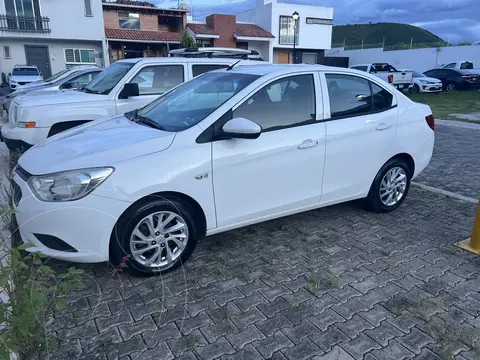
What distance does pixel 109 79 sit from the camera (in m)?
6.88

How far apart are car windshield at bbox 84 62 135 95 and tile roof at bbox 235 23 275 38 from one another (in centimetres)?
3254

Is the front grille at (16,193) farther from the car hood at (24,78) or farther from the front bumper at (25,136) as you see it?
the car hood at (24,78)

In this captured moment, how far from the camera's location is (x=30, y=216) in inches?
119

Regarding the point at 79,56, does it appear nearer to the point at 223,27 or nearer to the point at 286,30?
the point at 223,27

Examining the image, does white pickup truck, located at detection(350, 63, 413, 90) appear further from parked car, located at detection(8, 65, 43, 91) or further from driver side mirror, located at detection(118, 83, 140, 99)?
driver side mirror, located at detection(118, 83, 140, 99)

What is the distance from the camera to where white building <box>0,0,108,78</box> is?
27.8 m

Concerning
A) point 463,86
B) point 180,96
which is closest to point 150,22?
point 463,86

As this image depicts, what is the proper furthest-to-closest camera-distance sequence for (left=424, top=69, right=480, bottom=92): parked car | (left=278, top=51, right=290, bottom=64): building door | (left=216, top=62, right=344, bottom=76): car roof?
1. (left=278, top=51, right=290, bottom=64): building door
2. (left=424, top=69, right=480, bottom=92): parked car
3. (left=216, top=62, right=344, bottom=76): car roof

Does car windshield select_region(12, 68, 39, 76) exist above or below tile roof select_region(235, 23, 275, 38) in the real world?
below

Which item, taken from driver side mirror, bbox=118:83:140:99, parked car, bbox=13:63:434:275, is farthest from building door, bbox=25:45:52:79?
parked car, bbox=13:63:434:275

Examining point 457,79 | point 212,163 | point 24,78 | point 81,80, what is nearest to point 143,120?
point 212,163

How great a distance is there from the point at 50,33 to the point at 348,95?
99.7 feet

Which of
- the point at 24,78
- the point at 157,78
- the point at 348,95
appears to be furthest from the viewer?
the point at 24,78

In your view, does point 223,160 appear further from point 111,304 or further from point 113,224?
point 111,304
